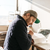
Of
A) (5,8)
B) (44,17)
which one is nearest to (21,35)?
(44,17)

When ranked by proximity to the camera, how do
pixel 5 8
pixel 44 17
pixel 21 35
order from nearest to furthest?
pixel 21 35, pixel 44 17, pixel 5 8

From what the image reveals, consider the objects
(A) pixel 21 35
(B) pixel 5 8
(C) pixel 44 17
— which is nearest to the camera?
(A) pixel 21 35

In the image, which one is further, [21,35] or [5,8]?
[5,8]

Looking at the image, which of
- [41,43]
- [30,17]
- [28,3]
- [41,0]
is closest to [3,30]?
[28,3]

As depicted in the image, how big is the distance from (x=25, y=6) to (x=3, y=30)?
0.95 meters

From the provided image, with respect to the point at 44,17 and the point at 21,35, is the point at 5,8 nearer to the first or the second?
the point at 44,17

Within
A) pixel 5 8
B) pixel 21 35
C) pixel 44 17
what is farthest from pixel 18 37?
pixel 5 8

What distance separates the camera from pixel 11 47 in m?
1.28

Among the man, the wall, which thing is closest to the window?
the wall

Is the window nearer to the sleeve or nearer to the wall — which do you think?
the wall

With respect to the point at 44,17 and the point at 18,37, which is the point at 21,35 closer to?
the point at 18,37

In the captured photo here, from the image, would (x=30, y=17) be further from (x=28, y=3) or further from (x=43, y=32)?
(x=28, y=3)

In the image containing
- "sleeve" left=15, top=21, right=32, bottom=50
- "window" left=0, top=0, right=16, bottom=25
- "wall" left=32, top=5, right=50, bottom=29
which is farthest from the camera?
"window" left=0, top=0, right=16, bottom=25

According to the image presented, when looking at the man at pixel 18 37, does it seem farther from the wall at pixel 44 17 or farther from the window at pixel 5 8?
the window at pixel 5 8
